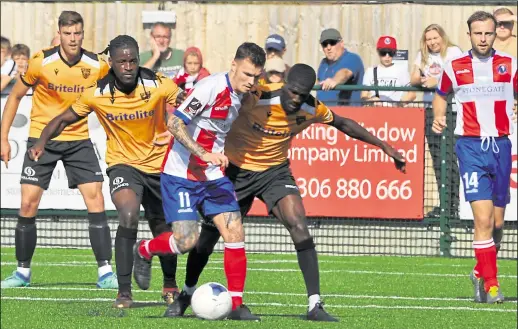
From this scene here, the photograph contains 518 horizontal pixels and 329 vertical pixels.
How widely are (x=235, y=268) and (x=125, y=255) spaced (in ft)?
3.85

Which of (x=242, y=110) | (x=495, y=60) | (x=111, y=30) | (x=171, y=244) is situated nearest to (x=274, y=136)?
(x=242, y=110)

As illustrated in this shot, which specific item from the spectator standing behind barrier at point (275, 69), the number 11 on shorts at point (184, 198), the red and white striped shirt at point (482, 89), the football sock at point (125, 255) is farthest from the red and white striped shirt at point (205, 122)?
the spectator standing behind barrier at point (275, 69)

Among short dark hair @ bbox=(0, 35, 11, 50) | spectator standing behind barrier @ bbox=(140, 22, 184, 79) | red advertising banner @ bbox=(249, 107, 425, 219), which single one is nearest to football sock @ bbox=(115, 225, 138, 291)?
red advertising banner @ bbox=(249, 107, 425, 219)

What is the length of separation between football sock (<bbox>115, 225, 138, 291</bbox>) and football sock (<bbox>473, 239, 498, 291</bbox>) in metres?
3.25

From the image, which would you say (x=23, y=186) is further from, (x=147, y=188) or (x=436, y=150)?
(x=436, y=150)

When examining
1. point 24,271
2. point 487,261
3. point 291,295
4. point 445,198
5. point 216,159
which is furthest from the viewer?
point 445,198

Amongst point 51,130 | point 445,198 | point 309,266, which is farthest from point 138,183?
point 445,198

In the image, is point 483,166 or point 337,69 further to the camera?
point 337,69

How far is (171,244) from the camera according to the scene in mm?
10266

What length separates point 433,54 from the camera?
632 inches

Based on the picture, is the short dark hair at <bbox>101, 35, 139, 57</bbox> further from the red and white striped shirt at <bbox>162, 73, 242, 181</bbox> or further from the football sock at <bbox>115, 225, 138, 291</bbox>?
the football sock at <bbox>115, 225, 138, 291</bbox>

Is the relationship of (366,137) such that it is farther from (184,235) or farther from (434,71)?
(434,71)

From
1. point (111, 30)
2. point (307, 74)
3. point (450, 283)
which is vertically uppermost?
point (111, 30)

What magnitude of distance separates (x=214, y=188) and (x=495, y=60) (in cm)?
336
